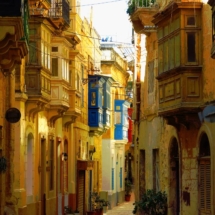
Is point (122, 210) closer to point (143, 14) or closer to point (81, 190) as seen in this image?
point (81, 190)

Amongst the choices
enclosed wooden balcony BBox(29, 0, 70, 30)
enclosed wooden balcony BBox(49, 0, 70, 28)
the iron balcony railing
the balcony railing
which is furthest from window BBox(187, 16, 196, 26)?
the iron balcony railing

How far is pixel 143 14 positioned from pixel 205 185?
9002 millimetres

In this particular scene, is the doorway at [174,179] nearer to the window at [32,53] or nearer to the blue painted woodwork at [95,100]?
the window at [32,53]

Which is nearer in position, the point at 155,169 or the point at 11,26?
the point at 11,26

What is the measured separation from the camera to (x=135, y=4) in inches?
1149

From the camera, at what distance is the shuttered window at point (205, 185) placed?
838 inches

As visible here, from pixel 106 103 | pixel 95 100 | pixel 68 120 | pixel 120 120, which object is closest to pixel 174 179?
pixel 68 120

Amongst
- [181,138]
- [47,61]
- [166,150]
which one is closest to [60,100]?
[47,61]

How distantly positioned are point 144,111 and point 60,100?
3491 millimetres

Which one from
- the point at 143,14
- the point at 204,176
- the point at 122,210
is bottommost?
the point at 122,210

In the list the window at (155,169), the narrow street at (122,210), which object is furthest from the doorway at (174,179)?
the narrow street at (122,210)

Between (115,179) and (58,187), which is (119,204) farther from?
(58,187)

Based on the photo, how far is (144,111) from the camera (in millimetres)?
30250

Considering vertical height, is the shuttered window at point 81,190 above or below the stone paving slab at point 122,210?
above
